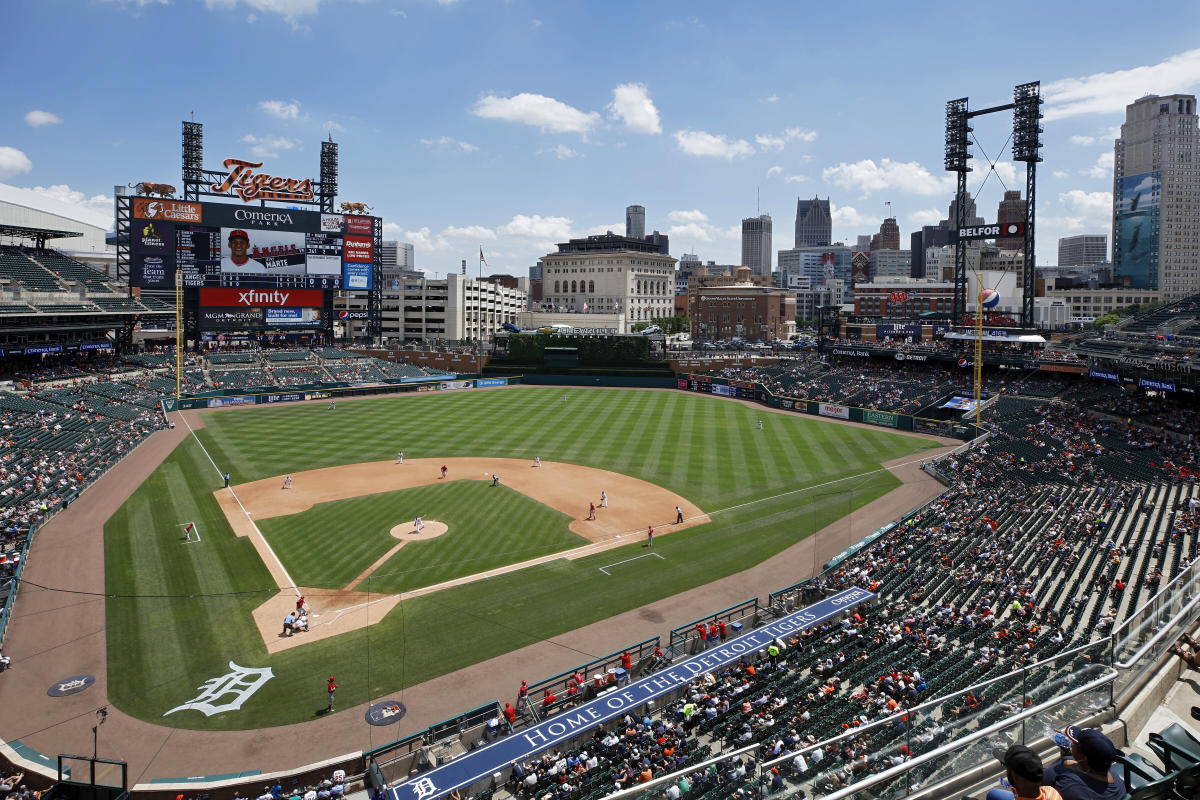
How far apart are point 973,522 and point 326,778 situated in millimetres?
24463

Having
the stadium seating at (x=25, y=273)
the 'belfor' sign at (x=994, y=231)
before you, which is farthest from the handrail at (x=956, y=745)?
the stadium seating at (x=25, y=273)

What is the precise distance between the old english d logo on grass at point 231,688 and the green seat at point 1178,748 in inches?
728

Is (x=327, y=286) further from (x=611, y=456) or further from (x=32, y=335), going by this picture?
(x=611, y=456)

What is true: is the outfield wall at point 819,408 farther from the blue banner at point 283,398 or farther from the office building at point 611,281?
the office building at point 611,281

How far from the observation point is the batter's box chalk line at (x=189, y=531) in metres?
28.7

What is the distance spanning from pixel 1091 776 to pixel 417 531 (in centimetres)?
2742

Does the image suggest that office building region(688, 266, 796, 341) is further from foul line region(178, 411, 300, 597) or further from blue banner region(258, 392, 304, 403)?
foul line region(178, 411, 300, 597)

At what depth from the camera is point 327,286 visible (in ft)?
273

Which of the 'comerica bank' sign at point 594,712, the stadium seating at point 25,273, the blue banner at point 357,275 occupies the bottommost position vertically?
the 'comerica bank' sign at point 594,712

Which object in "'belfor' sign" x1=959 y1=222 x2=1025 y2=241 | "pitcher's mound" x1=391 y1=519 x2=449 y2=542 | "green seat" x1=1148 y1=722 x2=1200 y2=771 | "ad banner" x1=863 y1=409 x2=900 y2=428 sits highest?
"'belfor' sign" x1=959 y1=222 x2=1025 y2=241

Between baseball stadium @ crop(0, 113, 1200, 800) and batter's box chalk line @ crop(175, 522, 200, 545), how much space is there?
0.13m

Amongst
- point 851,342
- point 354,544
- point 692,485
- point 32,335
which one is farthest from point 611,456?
point 32,335

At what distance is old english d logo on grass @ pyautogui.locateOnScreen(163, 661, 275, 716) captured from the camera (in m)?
17.6

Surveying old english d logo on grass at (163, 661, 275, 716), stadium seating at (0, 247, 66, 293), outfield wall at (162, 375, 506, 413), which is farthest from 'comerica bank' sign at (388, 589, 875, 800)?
stadium seating at (0, 247, 66, 293)
